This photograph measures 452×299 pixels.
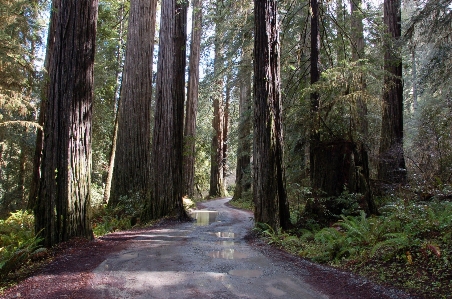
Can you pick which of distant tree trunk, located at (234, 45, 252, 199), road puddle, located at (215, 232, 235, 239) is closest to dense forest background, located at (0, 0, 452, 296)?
road puddle, located at (215, 232, 235, 239)

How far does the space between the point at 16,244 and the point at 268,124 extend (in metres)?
5.97

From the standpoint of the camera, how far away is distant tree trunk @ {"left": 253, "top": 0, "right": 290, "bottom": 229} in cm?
797

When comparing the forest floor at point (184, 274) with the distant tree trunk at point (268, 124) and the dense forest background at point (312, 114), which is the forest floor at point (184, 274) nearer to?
the distant tree trunk at point (268, 124)

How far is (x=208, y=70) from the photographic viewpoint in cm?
2939

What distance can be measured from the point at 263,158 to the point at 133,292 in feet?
15.1

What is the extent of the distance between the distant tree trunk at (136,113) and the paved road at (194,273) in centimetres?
527

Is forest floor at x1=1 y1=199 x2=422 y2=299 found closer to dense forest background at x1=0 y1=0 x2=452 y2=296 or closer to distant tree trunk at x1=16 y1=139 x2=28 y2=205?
dense forest background at x1=0 y1=0 x2=452 y2=296

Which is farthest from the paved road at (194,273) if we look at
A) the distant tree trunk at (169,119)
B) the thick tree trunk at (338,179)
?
the distant tree trunk at (169,119)

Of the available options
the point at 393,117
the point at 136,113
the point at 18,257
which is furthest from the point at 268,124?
the point at 393,117

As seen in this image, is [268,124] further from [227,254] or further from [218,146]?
[218,146]

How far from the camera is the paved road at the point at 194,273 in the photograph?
4168 mm

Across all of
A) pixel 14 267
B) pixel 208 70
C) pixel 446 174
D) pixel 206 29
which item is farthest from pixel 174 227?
pixel 208 70

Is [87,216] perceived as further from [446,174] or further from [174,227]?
[446,174]

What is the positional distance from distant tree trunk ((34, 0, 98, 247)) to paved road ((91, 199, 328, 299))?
1.31 m
